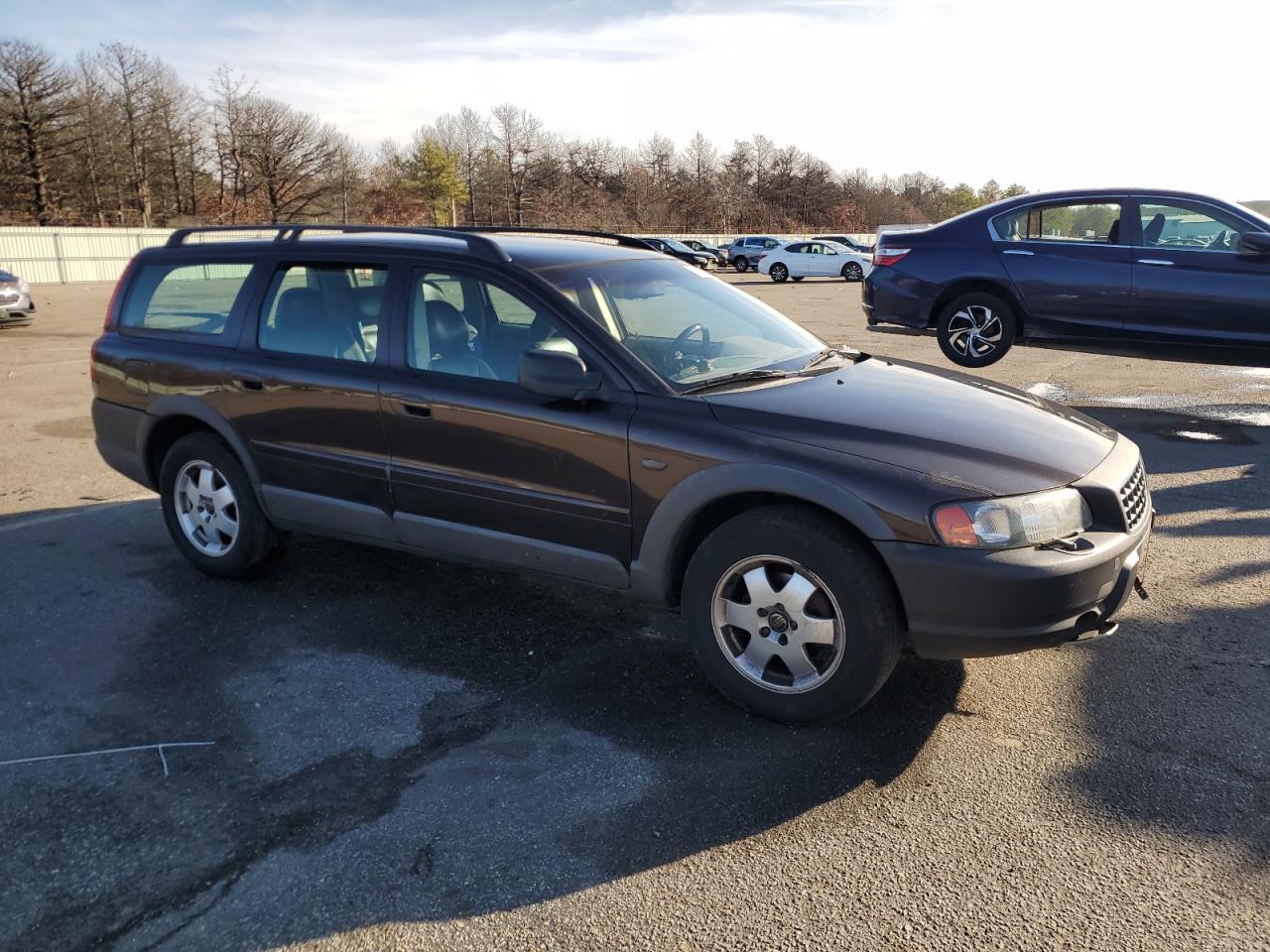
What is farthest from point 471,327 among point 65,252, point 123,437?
point 65,252

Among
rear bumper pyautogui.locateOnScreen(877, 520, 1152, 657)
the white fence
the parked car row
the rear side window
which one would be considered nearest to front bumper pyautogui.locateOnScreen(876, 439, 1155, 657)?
rear bumper pyautogui.locateOnScreen(877, 520, 1152, 657)

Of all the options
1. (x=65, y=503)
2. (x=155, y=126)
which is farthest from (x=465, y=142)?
(x=65, y=503)

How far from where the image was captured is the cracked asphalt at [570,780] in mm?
2564

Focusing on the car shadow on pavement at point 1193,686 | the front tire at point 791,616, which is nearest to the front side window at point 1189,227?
the car shadow on pavement at point 1193,686

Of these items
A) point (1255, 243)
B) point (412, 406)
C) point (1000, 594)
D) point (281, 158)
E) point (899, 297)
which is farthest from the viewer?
point (281, 158)

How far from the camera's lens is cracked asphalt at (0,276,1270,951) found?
2564 millimetres

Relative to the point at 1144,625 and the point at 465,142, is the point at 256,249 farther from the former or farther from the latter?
the point at 465,142

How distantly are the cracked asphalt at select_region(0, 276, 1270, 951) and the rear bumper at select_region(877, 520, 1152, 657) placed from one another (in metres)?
0.42

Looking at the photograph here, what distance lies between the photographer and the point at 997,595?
3127 millimetres

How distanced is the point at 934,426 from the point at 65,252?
38000 millimetres

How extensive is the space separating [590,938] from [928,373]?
9.56 feet

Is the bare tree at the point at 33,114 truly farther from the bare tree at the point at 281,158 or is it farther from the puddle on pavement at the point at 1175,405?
the puddle on pavement at the point at 1175,405

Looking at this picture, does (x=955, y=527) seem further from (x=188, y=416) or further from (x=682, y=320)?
(x=188, y=416)

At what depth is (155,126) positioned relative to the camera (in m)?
59.9
